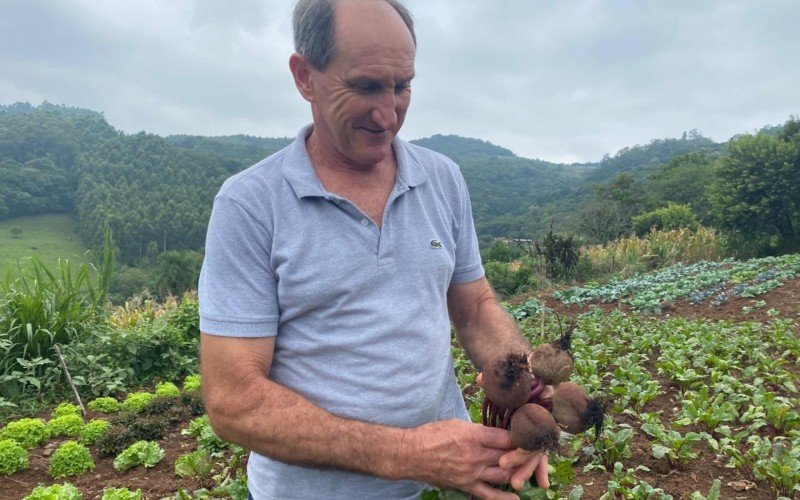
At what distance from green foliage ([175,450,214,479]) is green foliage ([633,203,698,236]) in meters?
30.2

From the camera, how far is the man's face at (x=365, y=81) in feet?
5.28

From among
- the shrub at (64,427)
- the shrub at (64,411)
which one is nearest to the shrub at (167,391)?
the shrub at (64,411)

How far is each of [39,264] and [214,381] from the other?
7530mm

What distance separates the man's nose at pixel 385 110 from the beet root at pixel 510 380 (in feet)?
2.32

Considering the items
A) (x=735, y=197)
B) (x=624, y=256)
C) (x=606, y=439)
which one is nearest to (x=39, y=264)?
(x=606, y=439)

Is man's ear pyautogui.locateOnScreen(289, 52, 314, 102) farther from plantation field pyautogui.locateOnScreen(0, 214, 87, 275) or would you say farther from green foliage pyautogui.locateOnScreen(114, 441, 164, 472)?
plantation field pyautogui.locateOnScreen(0, 214, 87, 275)

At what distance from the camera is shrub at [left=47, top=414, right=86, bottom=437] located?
5543 millimetres

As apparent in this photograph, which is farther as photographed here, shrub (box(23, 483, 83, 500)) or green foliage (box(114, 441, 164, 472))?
green foliage (box(114, 441, 164, 472))

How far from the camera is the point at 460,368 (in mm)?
7215

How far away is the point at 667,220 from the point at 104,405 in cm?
3146

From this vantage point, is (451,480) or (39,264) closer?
(451,480)

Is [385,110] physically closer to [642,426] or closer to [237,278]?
[237,278]

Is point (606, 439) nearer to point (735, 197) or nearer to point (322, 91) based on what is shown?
point (322, 91)

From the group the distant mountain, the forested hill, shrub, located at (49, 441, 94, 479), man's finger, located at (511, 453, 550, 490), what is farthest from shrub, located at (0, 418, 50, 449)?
the distant mountain
